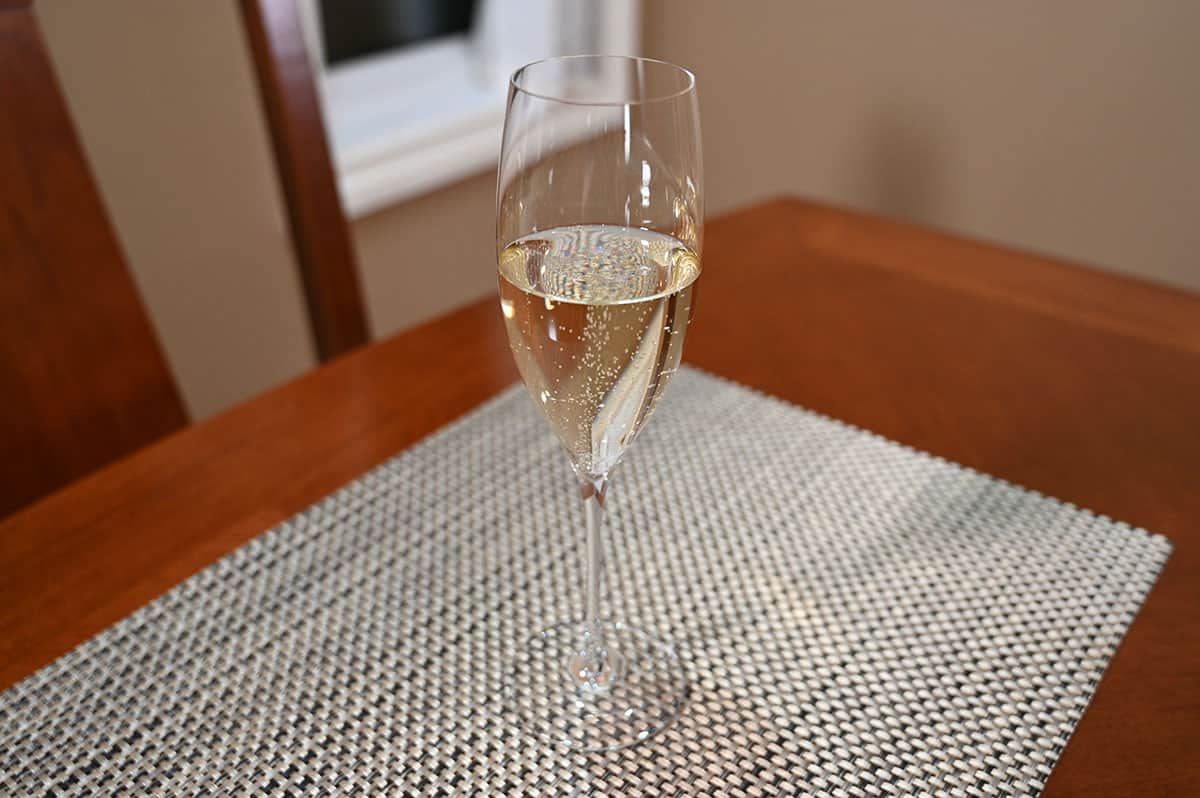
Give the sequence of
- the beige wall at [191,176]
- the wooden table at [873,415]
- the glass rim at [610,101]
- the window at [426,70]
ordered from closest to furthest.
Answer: the glass rim at [610,101] < the wooden table at [873,415] < the beige wall at [191,176] < the window at [426,70]

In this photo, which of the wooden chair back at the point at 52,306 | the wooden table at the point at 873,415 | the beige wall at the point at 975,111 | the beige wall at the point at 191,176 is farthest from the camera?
the beige wall at the point at 975,111

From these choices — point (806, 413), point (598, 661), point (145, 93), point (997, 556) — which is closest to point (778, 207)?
point (806, 413)

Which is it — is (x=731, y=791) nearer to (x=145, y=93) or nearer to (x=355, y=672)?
(x=355, y=672)

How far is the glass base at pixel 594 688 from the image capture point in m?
0.48

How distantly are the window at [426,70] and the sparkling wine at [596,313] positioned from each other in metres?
1.45

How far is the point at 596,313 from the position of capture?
0.46 m

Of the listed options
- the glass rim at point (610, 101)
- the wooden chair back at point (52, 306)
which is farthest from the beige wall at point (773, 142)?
the glass rim at point (610, 101)

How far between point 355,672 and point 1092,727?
361 millimetres

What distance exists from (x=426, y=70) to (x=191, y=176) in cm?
72

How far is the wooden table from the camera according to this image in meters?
0.55

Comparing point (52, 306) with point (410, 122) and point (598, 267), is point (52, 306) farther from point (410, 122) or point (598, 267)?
point (410, 122)

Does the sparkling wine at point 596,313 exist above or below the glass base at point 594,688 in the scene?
above

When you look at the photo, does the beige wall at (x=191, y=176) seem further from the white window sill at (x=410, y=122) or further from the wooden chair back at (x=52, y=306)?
the wooden chair back at (x=52, y=306)

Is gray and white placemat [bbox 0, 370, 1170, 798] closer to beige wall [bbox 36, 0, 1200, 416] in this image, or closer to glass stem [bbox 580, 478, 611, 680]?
glass stem [bbox 580, 478, 611, 680]
